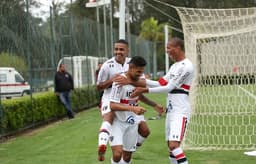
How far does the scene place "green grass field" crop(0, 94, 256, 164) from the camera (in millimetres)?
9570

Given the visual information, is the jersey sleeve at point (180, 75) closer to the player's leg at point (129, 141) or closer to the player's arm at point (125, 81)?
the player's arm at point (125, 81)

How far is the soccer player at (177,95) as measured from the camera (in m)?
7.39

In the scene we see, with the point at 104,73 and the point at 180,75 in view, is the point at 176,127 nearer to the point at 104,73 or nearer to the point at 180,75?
the point at 180,75

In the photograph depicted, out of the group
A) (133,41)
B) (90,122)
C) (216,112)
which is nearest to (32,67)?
(90,122)

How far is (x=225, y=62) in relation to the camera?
1258 cm

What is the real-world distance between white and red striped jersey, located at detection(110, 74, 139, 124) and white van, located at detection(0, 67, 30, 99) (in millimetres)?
8080

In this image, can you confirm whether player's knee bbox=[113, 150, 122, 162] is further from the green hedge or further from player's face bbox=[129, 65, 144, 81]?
the green hedge

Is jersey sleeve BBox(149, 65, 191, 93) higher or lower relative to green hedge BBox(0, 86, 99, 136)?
higher

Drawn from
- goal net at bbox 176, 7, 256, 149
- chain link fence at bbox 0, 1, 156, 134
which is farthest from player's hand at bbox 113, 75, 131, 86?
chain link fence at bbox 0, 1, 156, 134

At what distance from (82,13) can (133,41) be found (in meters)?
30.8

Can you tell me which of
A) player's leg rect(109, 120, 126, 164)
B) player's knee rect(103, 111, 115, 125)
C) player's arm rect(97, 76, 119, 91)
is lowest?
player's leg rect(109, 120, 126, 164)

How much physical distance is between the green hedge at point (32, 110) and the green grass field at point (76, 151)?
38cm

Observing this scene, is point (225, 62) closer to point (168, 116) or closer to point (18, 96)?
point (168, 116)

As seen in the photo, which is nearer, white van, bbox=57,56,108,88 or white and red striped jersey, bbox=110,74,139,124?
white and red striped jersey, bbox=110,74,139,124
